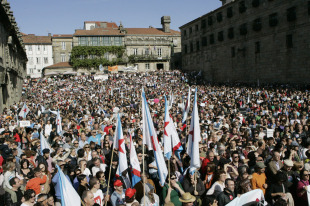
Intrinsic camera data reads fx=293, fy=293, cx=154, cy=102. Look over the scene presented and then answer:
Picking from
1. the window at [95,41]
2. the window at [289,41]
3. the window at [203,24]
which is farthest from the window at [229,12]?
the window at [95,41]

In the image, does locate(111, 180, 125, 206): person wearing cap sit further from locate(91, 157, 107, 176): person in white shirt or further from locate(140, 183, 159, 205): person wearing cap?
locate(91, 157, 107, 176): person in white shirt

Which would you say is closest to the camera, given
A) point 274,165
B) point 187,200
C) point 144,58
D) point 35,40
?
point 187,200

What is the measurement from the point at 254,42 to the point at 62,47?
4109cm

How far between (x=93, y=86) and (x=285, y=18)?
23896 mm

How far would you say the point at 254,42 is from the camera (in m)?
35.1

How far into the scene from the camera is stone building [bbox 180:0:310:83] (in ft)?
94.6

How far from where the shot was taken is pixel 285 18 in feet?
98.6

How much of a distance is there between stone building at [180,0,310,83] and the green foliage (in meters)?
16.6

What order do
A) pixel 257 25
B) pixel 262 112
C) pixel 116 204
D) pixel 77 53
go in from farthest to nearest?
pixel 77 53
pixel 257 25
pixel 262 112
pixel 116 204

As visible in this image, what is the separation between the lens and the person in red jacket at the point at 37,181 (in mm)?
5953

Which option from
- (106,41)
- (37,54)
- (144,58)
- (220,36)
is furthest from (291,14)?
(37,54)

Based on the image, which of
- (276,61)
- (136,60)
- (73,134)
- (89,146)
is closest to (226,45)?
(276,61)

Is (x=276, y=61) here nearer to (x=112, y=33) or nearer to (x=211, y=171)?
(x=211, y=171)

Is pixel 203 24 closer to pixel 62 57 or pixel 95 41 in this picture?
pixel 95 41
